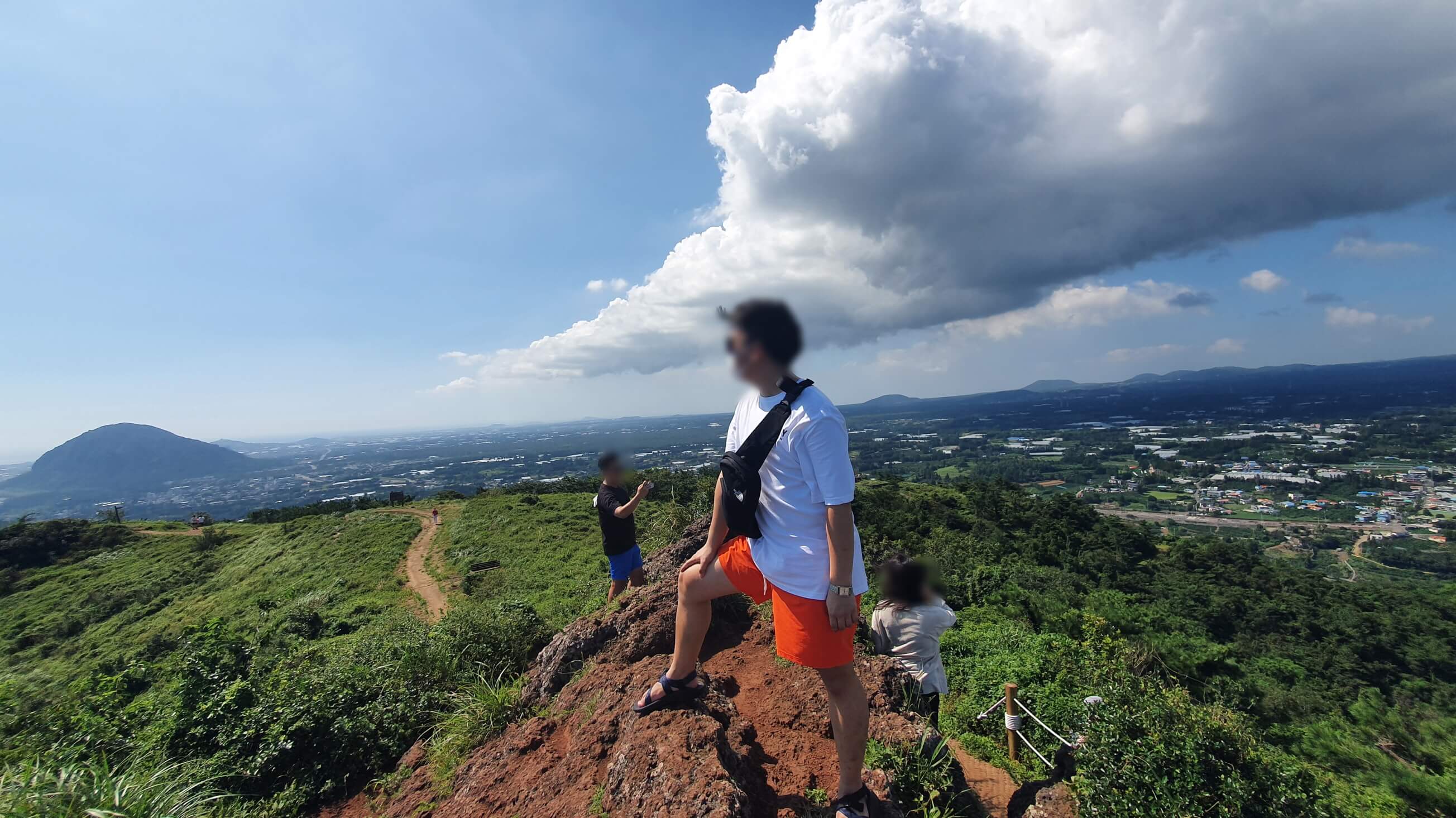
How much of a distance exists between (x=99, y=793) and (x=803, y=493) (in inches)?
179

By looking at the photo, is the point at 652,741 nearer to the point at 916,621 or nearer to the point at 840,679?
the point at 840,679

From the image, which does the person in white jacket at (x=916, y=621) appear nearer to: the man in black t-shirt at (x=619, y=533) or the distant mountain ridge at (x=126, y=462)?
the man in black t-shirt at (x=619, y=533)

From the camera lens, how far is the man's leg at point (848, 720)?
2350mm

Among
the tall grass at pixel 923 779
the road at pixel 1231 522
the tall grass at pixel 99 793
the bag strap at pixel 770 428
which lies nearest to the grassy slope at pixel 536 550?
the tall grass at pixel 99 793

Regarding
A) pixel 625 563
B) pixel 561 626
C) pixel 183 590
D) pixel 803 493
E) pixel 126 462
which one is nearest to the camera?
pixel 803 493

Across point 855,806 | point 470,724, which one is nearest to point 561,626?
point 470,724

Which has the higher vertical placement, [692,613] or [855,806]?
[692,613]

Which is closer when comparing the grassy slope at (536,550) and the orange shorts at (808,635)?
the orange shorts at (808,635)

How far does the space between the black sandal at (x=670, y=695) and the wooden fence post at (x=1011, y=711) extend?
314 cm

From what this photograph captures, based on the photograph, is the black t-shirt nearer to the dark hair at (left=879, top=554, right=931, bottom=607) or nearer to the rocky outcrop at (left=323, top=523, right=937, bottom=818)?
the rocky outcrop at (left=323, top=523, right=937, bottom=818)

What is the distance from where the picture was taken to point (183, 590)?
23078 millimetres

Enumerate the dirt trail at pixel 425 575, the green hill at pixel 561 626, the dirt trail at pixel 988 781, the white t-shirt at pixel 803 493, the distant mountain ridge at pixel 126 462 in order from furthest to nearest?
the distant mountain ridge at pixel 126 462 < the dirt trail at pixel 425 575 < the green hill at pixel 561 626 < the dirt trail at pixel 988 781 < the white t-shirt at pixel 803 493

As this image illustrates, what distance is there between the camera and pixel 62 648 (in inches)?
726

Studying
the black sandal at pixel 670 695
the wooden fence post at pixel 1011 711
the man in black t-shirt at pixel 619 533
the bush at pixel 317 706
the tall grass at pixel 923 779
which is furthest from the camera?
the man in black t-shirt at pixel 619 533
